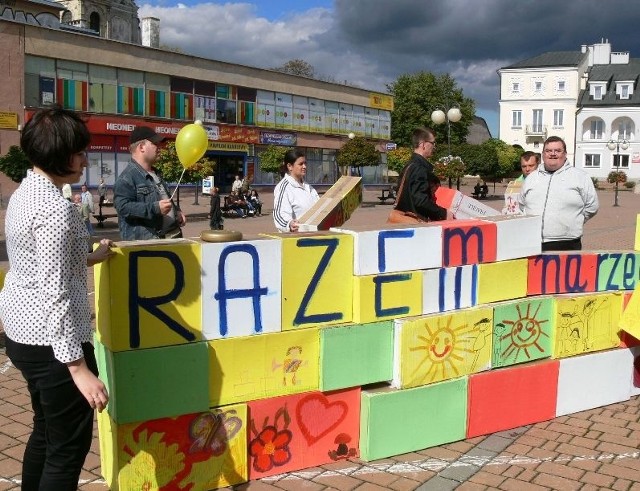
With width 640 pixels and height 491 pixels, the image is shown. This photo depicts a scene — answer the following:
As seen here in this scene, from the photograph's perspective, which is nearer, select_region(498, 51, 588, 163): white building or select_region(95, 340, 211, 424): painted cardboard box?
select_region(95, 340, 211, 424): painted cardboard box

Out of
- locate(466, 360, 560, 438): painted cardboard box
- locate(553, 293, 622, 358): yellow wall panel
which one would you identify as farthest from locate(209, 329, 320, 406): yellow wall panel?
locate(553, 293, 622, 358): yellow wall panel

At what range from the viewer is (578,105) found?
69.9 metres

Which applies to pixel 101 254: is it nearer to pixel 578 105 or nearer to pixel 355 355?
pixel 355 355

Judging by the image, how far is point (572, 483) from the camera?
3.83m

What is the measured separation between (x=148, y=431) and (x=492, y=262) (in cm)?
243

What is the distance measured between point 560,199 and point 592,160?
69.2m

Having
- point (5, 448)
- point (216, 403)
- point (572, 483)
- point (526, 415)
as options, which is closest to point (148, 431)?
point (216, 403)

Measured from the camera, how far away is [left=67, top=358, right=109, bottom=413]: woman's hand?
2.62 meters

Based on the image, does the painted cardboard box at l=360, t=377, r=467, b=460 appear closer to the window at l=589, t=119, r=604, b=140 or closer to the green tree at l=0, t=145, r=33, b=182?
the green tree at l=0, t=145, r=33, b=182

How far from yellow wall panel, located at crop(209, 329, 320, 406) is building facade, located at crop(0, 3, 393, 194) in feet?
99.3

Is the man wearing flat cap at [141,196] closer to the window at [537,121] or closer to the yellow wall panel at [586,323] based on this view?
the yellow wall panel at [586,323]

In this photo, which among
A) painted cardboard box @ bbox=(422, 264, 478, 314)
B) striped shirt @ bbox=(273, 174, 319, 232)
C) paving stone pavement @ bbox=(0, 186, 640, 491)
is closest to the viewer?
paving stone pavement @ bbox=(0, 186, 640, 491)

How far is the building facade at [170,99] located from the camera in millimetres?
32000

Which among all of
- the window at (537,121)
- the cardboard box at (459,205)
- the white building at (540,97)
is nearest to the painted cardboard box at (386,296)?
the cardboard box at (459,205)
